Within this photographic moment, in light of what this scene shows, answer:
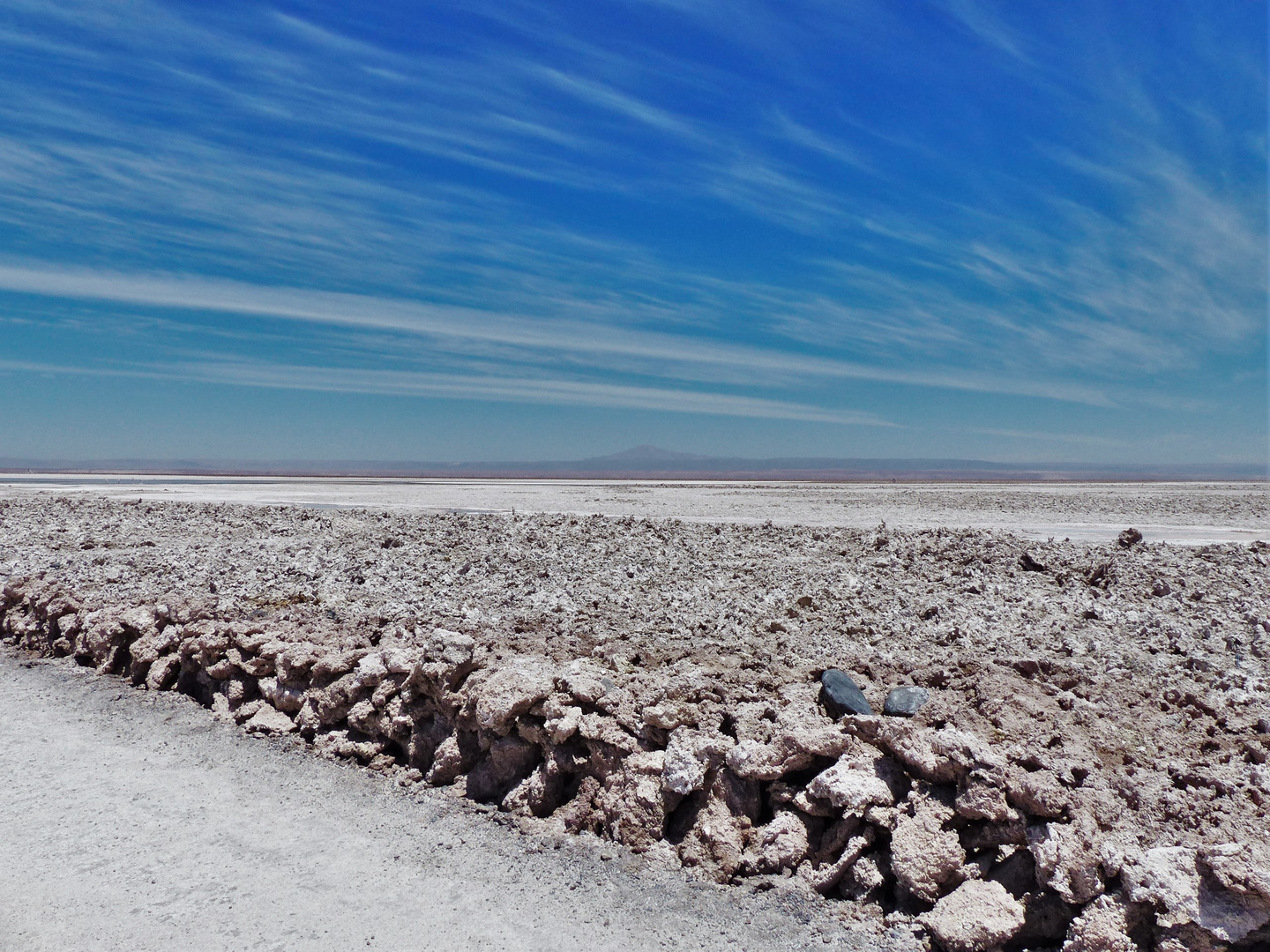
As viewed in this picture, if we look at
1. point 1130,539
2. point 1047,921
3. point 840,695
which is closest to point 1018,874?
point 1047,921

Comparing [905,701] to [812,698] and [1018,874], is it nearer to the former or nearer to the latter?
[812,698]

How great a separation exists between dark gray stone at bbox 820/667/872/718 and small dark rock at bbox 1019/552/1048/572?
19.7 ft

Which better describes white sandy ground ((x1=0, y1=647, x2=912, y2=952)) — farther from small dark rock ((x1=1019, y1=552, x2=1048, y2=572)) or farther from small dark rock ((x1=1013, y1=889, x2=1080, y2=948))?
small dark rock ((x1=1019, y1=552, x2=1048, y2=572))

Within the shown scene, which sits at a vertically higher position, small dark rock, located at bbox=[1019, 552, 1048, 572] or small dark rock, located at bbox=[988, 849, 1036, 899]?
small dark rock, located at bbox=[1019, 552, 1048, 572]

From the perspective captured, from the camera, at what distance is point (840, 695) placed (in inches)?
223

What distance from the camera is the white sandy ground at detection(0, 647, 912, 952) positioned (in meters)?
4.19

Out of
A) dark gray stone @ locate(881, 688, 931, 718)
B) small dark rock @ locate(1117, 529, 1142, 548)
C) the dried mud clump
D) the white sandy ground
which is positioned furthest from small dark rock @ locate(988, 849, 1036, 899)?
small dark rock @ locate(1117, 529, 1142, 548)

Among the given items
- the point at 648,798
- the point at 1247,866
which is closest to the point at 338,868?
the point at 648,798

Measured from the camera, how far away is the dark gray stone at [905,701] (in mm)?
5449

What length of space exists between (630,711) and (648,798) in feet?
2.15

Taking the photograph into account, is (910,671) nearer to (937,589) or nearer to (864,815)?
(864,815)

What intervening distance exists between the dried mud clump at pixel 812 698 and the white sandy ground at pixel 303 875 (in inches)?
12.7

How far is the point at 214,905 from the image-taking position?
4.43m

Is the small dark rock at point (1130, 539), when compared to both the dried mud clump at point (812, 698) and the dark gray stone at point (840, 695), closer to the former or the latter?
the dried mud clump at point (812, 698)
